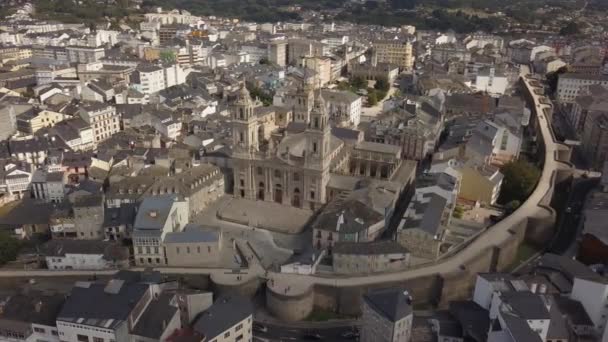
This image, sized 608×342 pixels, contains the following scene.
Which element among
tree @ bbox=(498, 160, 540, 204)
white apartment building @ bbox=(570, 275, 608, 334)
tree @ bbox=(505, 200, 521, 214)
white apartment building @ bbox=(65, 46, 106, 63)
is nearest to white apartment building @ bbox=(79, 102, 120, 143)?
white apartment building @ bbox=(65, 46, 106, 63)

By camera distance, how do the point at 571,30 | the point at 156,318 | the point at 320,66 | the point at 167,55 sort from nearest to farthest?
the point at 156,318 < the point at 320,66 < the point at 167,55 < the point at 571,30

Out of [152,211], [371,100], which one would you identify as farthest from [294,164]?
[371,100]

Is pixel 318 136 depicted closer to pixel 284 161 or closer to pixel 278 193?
pixel 284 161

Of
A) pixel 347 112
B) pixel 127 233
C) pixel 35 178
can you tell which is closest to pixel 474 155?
pixel 347 112

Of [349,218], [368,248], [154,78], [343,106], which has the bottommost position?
[368,248]

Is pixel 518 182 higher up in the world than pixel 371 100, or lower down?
lower down

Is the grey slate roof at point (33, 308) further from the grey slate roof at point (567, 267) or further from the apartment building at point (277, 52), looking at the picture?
the apartment building at point (277, 52)

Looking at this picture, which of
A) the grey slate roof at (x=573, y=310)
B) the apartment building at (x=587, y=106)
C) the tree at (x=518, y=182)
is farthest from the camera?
the apartment building at (x=587, y=106)

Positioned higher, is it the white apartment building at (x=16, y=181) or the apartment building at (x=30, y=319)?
the white apartment building at (x=16, y=181)

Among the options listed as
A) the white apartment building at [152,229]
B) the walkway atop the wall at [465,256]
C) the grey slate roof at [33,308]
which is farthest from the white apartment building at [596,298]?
the grey slate roof at [33,308]
